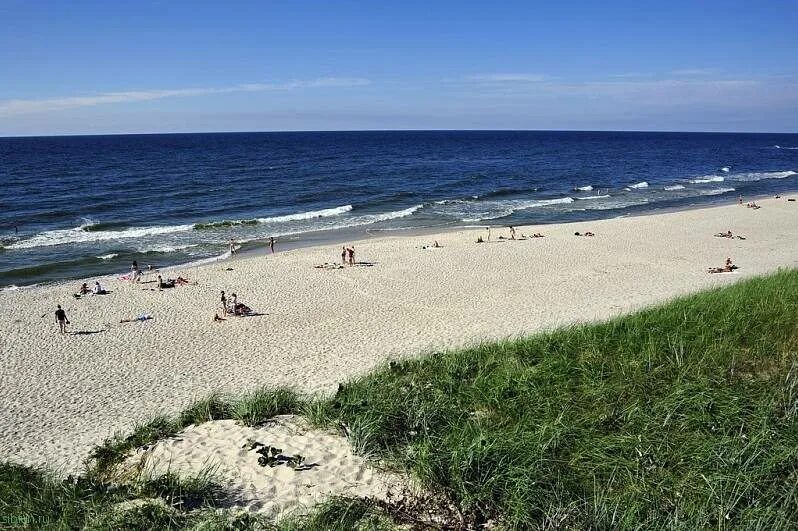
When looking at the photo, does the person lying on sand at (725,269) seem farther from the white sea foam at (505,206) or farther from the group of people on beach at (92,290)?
the group of people on beach at (92,290)

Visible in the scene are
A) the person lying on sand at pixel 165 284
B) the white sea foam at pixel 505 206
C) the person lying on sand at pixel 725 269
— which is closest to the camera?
the person lying on sand at pixel 165 284

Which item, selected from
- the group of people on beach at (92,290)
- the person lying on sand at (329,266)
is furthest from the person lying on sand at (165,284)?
the person lying on sand at (329,266)

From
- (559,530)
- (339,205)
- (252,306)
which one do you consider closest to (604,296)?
(252,306)

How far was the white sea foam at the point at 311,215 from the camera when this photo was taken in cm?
3841

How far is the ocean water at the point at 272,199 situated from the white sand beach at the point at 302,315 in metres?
5.48

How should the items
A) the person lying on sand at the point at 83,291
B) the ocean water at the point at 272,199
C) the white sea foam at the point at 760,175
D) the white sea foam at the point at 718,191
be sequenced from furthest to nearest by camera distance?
1. the white sea foam at the point at 760,175
2. the white sea foam at the point at 718,191
3. the ocean water at the point at 272,199
4. the person lying on sand at the point at 83,291

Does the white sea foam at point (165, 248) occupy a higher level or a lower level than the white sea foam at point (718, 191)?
lower

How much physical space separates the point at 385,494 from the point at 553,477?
1.96 meters

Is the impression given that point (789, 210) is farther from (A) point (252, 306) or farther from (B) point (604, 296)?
(A) point (252, 306)

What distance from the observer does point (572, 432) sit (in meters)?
7.42

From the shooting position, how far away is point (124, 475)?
7660 mm

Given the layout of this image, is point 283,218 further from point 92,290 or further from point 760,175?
point 760,175

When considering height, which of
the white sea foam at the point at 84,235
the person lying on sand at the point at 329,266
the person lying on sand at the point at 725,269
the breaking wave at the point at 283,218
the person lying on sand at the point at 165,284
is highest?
the breaking wave at the point at 283,218

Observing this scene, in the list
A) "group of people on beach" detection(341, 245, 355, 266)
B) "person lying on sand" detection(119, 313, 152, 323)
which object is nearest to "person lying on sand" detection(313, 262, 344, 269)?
"group of people on beach" detection(341, 245, 355, 266)
